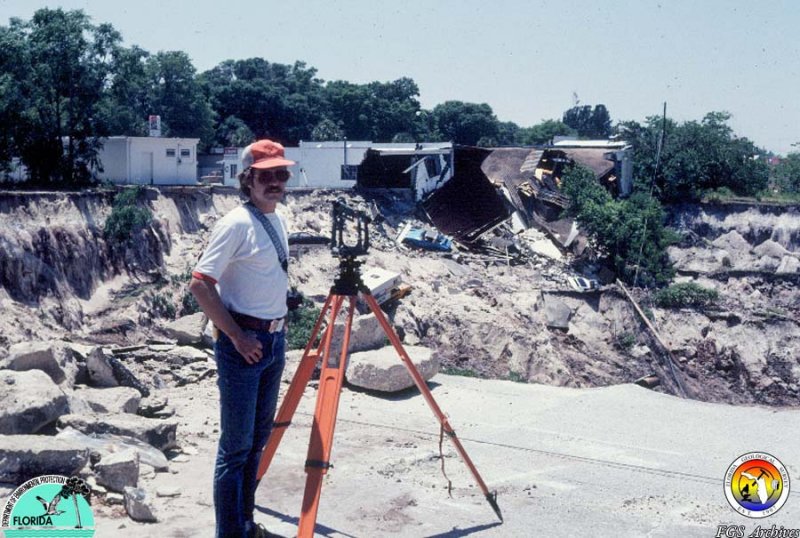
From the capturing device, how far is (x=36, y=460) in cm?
436

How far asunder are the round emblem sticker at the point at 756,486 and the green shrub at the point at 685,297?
16500mm

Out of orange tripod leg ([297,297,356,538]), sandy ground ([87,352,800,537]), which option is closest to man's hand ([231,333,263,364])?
orange tripod leg ([297,297,356,538])

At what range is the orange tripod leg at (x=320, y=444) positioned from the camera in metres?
3.43

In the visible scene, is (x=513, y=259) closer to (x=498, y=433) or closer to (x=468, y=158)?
(x=468, y=158)

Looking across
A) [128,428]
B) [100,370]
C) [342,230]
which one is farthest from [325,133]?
[342,230]

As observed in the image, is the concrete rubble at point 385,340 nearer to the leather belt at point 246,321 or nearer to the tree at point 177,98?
the leather belt at point 246,321

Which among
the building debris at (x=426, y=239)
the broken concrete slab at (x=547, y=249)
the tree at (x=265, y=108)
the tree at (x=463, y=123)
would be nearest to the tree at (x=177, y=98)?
the tree at (x=265, y=108)

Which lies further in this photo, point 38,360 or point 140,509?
point 38,360

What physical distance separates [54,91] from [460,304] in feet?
40.3

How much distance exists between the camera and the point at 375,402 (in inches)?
283

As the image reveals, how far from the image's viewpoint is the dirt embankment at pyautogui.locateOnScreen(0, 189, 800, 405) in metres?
15.3

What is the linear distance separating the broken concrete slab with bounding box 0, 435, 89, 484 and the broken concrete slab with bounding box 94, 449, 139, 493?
0.42 feet

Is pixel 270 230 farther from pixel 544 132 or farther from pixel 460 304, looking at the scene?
pixel 544 132

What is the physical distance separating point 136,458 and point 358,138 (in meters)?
55.2
